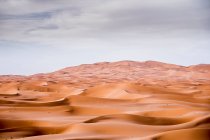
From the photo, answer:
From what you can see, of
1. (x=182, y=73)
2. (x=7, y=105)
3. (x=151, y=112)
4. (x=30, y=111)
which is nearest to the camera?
(x=151, y=112)

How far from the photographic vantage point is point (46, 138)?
22.5 ft

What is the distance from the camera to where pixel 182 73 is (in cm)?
7162

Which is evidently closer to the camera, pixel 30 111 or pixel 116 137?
pixel 116 137

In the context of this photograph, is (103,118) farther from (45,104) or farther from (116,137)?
(45,104)

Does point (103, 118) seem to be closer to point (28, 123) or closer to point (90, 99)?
point (28, 123)

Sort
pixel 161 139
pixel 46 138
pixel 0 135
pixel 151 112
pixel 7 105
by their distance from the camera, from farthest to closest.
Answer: pixel 7 105, pixel 151 112, pixel 0 135, pixel 46 138, pixel 161 139

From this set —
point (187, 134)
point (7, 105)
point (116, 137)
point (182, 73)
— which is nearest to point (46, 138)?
point (116, 137)

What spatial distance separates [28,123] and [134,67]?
78.4 metres

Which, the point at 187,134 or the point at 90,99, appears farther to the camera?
the point at 90,99

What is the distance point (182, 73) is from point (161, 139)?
66.6 metres

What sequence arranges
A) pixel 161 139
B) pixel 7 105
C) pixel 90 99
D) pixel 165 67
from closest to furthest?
pixel 161 139 < pixel 7 105 < pixel 90 99 < pixel 165 67

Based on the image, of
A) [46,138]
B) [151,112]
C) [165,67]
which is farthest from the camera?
[165,67]

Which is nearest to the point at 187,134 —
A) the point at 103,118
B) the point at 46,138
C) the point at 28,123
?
the point at 46,138

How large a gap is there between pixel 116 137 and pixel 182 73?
6614cm
